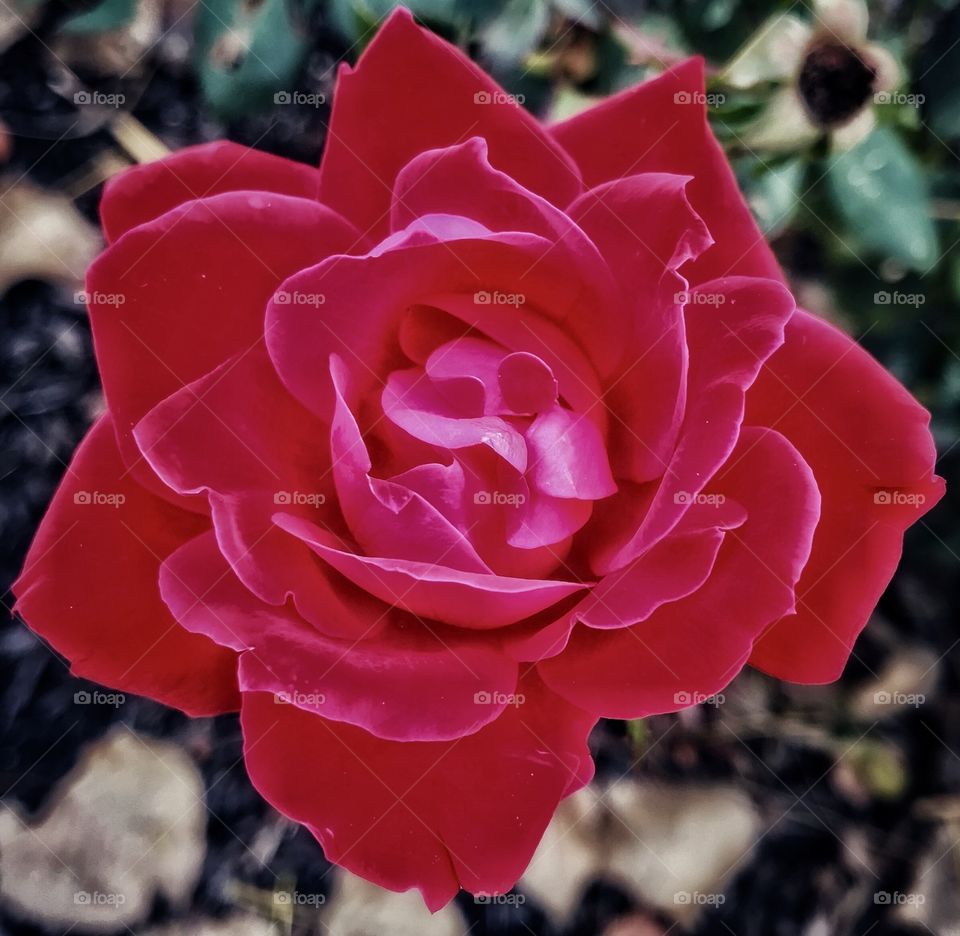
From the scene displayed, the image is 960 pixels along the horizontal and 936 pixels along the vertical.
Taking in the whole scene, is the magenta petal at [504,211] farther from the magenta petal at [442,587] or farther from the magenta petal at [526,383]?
the magenta petal at [442,587]

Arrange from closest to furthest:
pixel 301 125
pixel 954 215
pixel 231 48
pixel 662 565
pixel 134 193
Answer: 1. pixel 662 565
2. pixel 134 193
3. pixel 954 215
4. pixel 231 48
5. pixel 301 125

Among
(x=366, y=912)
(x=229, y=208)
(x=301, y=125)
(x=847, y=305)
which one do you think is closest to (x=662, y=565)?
(x=229, y=208)

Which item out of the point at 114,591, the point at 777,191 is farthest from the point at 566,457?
the point at 777,191

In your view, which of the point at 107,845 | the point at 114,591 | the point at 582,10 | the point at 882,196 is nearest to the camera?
the point at 114,591

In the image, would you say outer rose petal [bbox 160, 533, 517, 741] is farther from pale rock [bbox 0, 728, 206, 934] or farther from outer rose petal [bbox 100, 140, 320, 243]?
pale rock [bbox 0, 728, 206, 934]

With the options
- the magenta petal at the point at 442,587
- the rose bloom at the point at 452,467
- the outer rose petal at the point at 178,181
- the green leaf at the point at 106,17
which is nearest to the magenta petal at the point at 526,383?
the rose bloom at the point at 452,467

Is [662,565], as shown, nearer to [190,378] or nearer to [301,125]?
[190,378]

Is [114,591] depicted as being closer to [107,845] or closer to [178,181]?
[178,181]
